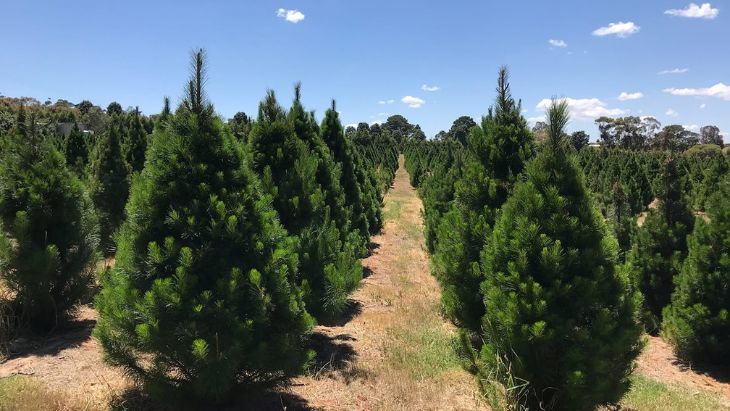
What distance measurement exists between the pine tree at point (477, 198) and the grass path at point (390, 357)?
2.77ft

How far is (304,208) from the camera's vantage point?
613 centimetres

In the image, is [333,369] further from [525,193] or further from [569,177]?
[569,177]

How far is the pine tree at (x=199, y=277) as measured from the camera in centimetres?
362

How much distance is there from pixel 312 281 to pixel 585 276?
10.6ft

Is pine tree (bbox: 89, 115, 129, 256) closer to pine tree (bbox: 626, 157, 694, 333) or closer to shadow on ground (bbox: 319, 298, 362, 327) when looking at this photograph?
shadow on ground (bbox: 319, 298, 362, 327)

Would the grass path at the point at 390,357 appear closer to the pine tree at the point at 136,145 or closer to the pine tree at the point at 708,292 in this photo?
the pine tree at the point at 708,292

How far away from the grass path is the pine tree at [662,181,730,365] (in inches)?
154

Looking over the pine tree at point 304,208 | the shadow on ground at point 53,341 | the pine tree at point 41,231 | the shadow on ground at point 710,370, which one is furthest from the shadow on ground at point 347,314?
the shadow on ground at point 710,370

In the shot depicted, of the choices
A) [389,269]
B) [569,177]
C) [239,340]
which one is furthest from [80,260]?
[389,269]

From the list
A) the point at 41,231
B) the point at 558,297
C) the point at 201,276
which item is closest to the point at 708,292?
the point at 558,297

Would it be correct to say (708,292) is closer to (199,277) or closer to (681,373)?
(681,373)

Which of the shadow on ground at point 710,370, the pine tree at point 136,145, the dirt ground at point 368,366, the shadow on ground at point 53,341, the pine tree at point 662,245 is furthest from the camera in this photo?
the pine tree at point 136,145

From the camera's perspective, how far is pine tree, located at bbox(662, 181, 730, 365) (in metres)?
7.20

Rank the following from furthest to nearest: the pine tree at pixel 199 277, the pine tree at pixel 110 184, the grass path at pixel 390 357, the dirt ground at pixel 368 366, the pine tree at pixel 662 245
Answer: the pine tree at pixel 110 184
the pine tree at pixel 662 245
the grass path at pixel 390 357
the dirt ground at pixel 368 366
the pine tree at pixel 199 277
